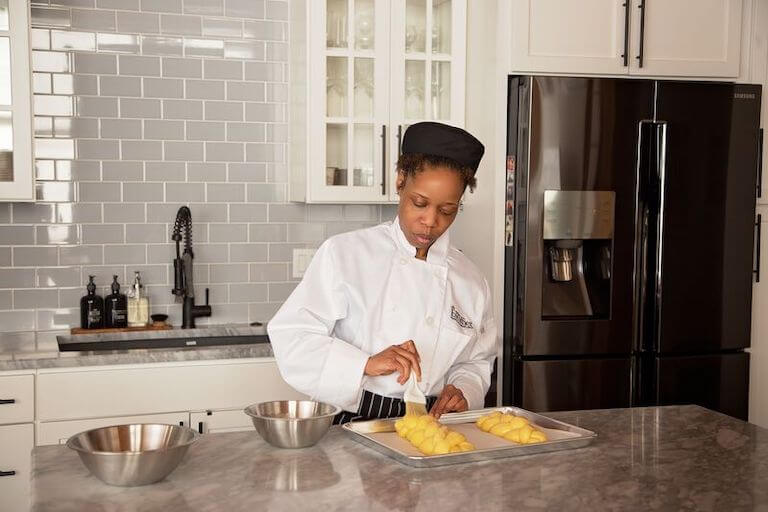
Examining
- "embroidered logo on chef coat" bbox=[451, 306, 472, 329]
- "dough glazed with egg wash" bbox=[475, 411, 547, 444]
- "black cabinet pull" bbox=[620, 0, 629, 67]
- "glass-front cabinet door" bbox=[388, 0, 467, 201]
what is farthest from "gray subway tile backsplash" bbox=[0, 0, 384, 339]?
"dough glazed with egg wash" bbox=[475, 411, 547, 444]

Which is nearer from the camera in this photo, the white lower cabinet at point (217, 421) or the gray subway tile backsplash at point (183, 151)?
the white lower cabinet at point (217, 421)

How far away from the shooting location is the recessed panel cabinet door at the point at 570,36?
143 inches

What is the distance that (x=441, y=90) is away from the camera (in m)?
3.89

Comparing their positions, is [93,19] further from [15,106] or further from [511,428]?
[511,428]

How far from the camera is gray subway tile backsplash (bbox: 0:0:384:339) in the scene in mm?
3836

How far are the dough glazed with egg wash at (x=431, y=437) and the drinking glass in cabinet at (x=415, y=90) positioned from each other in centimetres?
206

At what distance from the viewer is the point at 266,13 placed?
409cm

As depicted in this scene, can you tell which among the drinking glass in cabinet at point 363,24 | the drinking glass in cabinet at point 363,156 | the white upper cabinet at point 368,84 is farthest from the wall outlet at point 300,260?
the drinking glass in cabinet at point 363,24

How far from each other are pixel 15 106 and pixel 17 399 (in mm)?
1068

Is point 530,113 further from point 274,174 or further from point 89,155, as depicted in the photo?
point 89,155

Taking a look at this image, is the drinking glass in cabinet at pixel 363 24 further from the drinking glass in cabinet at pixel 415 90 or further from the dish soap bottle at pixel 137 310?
the dish soap bottle at pixel 137 310

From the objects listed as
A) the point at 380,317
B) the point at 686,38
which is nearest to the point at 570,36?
the point at 686,38

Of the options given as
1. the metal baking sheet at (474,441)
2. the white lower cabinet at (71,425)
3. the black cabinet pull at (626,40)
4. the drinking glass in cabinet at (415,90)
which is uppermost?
the black cabinet pull at (626,40)

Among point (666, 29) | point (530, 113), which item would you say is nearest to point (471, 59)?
point (530, 113)
